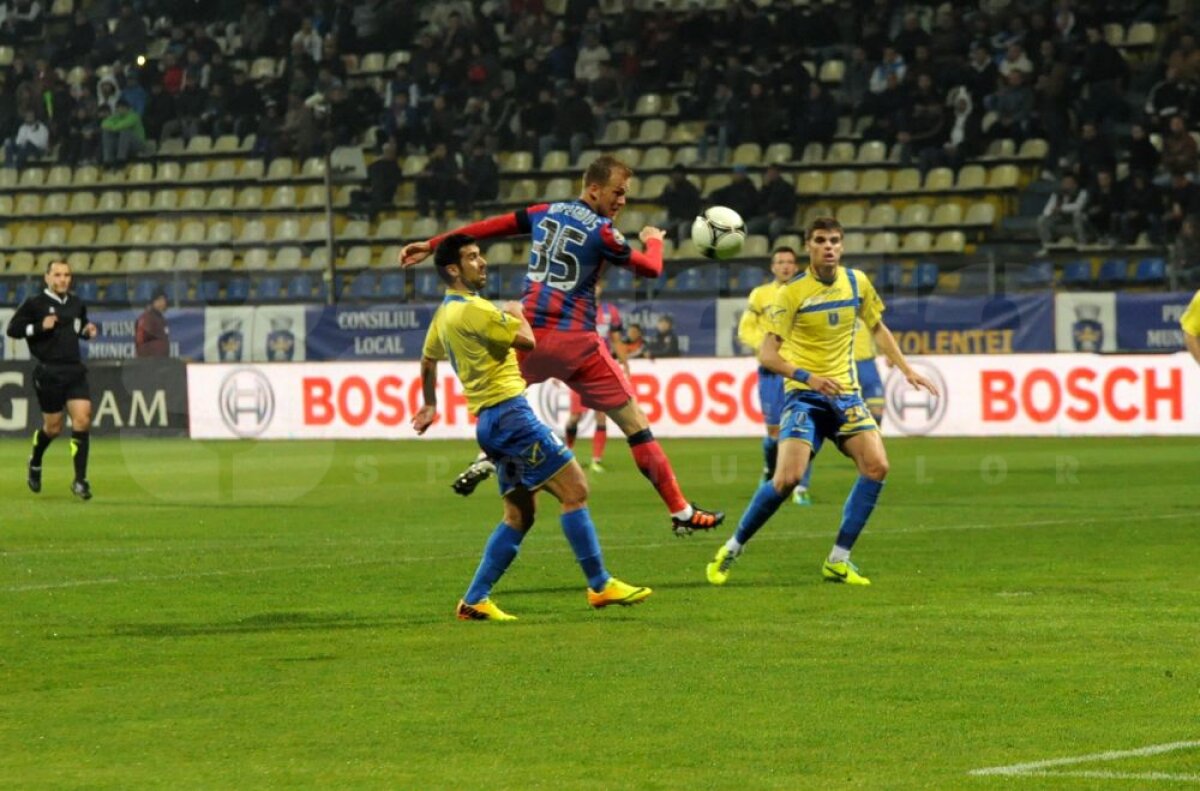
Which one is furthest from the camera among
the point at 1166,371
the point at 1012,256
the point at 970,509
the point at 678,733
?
the point at 1012,256

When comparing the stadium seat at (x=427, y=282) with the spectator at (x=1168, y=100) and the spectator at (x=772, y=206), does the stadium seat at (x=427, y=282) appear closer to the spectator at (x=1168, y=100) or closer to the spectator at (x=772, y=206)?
the spectator at (x=772, y=206)

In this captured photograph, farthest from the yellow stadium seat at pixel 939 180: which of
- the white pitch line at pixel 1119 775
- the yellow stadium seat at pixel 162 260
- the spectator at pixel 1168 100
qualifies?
the white pitch line at pixel 1119 775

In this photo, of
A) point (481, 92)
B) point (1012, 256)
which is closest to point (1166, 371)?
point (1012, 256)

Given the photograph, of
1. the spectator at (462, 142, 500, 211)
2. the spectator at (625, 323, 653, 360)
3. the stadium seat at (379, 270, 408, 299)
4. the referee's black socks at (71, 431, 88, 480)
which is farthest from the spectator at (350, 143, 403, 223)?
the referee's black socks at (71, 431, 88, 480)

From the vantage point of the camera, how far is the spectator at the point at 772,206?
3247 cm

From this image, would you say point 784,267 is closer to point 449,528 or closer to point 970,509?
point 970,509

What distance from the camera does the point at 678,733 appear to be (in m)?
7.47

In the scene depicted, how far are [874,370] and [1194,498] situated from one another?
320cm

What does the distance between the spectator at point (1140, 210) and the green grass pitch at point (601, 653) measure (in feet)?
36.9

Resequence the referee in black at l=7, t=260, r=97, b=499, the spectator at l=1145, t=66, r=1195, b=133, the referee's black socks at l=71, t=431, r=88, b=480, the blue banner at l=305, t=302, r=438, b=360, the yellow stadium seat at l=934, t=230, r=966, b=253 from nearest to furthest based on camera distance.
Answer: the referee's black socks at l=71, t=431, r=88, b=480 → the referee in black at l=7, t=260, r=97, b=499 → the spectator at l=1145, t=66, r=1195, b=133 → the blue banner at l=305, t=302, r=438, b=360 → the yellow stadium seat at l=934, t=230, r=966, b=253

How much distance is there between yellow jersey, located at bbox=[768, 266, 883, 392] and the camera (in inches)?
508

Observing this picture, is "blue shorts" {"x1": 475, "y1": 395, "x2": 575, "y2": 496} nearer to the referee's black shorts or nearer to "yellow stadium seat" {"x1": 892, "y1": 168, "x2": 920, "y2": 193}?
the referee's black shorts

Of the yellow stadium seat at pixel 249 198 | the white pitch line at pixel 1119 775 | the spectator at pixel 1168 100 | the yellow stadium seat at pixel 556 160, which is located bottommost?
the white pitch line at pixel 1119 775

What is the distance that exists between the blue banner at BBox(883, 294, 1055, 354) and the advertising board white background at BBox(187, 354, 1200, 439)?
0.77 metres
